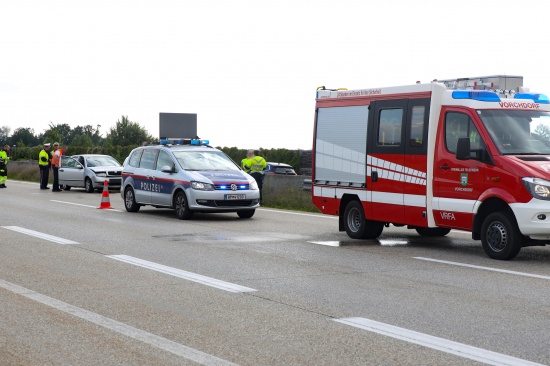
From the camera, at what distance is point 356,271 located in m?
10.9

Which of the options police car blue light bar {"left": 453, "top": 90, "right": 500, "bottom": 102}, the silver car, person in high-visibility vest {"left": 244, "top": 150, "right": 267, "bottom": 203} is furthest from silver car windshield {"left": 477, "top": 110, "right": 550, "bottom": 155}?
the silver car

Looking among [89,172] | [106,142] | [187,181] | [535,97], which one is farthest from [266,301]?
[106,142]

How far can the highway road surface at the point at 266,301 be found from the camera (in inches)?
255

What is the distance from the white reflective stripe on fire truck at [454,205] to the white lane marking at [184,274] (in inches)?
169

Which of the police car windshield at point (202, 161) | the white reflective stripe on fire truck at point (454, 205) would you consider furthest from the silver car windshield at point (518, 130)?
the police car windshield at point (202, 161)

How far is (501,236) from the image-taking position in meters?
12.0

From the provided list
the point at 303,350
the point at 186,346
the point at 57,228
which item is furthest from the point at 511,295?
the point at 57,228

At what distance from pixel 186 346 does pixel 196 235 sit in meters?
8.96

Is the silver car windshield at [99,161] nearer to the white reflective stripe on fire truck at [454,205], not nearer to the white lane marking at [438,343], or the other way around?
the white reflective stripe on fire truck at [454,205]

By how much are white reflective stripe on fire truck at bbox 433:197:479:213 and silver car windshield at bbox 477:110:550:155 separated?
0.92 meters

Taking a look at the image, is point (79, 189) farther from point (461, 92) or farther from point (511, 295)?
point (511, 295)

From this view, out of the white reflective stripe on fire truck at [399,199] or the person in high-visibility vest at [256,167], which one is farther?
the person in high-visibility vest at [256,167]

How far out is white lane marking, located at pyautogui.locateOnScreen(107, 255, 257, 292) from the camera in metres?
9.50

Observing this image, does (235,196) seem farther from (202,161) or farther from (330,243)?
(330,243)
